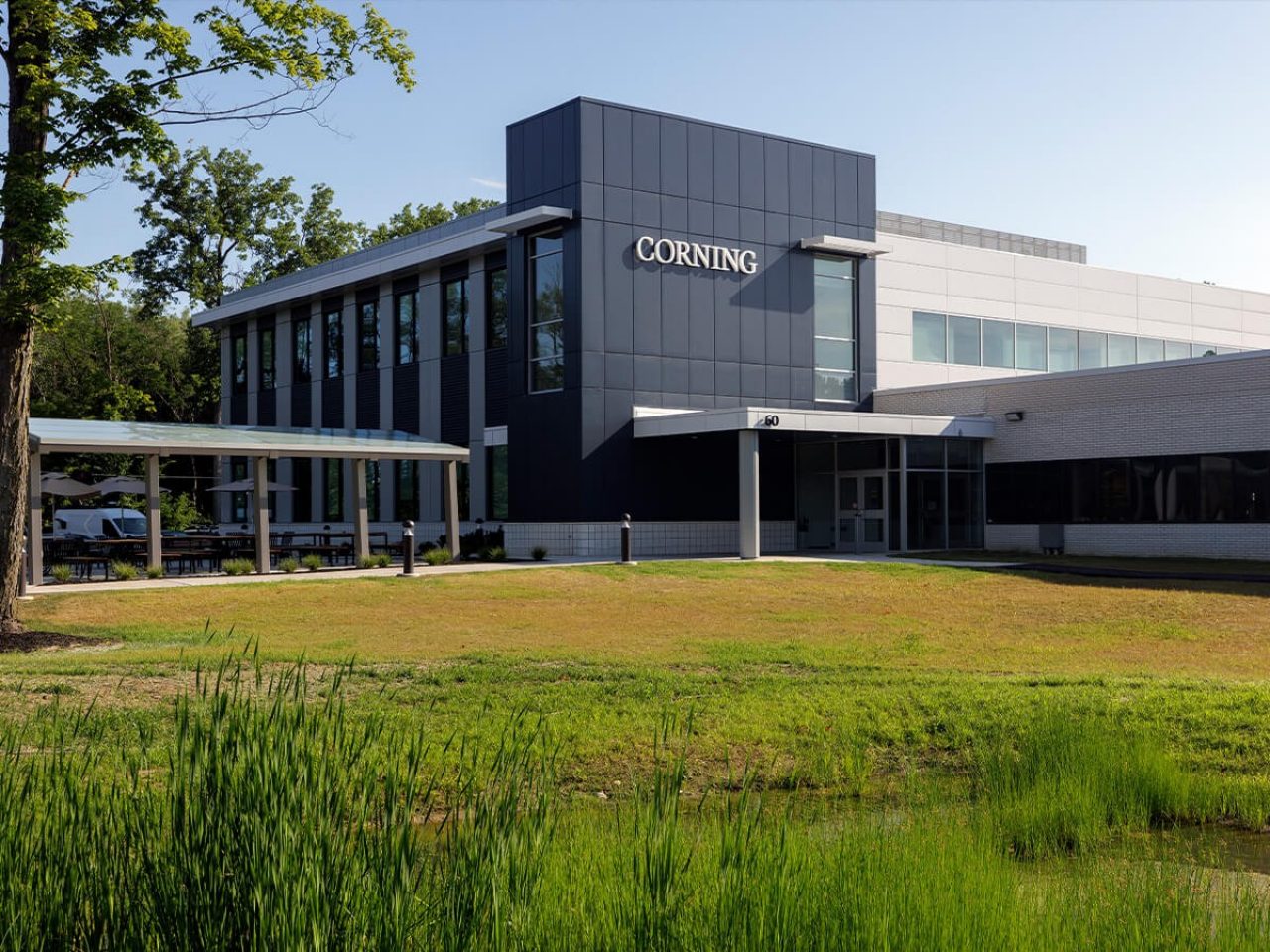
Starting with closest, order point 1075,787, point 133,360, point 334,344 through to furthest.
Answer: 1. point 1075,787
2. point 334,344
3. point 133,360

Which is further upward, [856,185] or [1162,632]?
[856,185]

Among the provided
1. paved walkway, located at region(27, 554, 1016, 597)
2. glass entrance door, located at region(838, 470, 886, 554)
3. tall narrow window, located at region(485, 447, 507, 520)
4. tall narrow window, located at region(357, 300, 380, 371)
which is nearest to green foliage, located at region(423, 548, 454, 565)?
paved walkway, located at region(27, 554, 1016, 597)

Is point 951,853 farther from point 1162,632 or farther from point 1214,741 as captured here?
point 1162,632

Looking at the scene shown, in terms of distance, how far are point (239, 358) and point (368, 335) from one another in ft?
34.6

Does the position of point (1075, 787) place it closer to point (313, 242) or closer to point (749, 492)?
point (749, 492)

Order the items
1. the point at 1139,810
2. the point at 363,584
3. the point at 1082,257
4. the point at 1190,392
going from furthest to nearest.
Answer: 1. the point at 1082,257
2. the point at 1190,392
3. the point at 363,584
4. the point at 1139,810

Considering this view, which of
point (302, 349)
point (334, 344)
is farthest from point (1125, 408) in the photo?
point (302, 349)

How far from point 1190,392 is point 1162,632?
1585 centimetres

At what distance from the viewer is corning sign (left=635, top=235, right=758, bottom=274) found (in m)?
34.1

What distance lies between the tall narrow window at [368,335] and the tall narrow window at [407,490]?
15.1ft

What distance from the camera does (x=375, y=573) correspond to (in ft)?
92.0

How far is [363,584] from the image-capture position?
24.3 metres

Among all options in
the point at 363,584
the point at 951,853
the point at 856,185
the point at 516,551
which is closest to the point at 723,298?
the point at 856,185

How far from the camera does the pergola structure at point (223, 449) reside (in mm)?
25984
